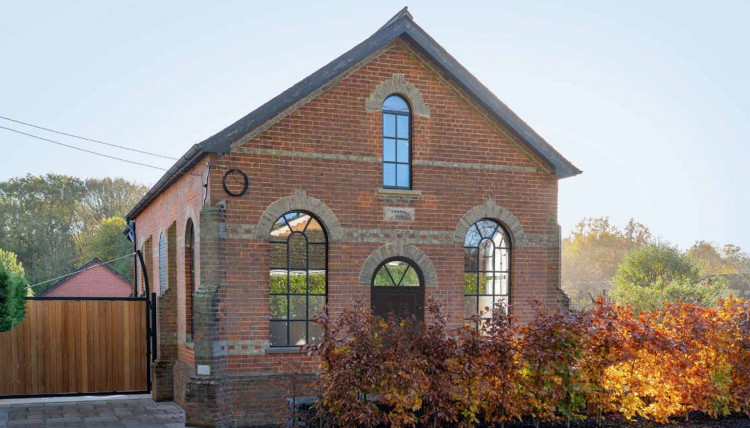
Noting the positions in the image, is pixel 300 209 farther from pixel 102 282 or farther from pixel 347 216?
pixel 102 282

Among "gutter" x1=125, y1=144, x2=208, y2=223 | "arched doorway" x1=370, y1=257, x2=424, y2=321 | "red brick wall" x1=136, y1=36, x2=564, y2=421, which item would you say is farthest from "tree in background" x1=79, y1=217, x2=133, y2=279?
"arched doorway" x1=370, y1=257, x2=424, y2=321

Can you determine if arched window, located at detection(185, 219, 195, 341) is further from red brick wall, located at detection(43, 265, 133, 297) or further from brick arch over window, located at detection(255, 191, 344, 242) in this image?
red brick wall, located at detection(43, 265, 133, 297)

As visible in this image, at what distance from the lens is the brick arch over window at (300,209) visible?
13.1 meters

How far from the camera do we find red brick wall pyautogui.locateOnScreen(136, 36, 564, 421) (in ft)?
42.1

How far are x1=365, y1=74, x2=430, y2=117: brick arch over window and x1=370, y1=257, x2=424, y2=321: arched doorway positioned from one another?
10.1 feet

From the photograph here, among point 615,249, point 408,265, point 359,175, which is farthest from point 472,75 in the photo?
point 615,249

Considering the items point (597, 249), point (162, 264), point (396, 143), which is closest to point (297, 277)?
point (396, 143)

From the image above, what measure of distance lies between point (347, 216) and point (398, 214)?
1.09 meters

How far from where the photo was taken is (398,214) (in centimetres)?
1407

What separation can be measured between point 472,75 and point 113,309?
9.97m

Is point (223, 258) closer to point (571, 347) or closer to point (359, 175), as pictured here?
point (359, 175)

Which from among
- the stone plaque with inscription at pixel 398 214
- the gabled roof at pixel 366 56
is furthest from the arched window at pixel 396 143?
the gabled roof at pixel 366 56

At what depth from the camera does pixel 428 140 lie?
14.5 meters

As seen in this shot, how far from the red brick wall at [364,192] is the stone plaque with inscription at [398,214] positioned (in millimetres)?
104
